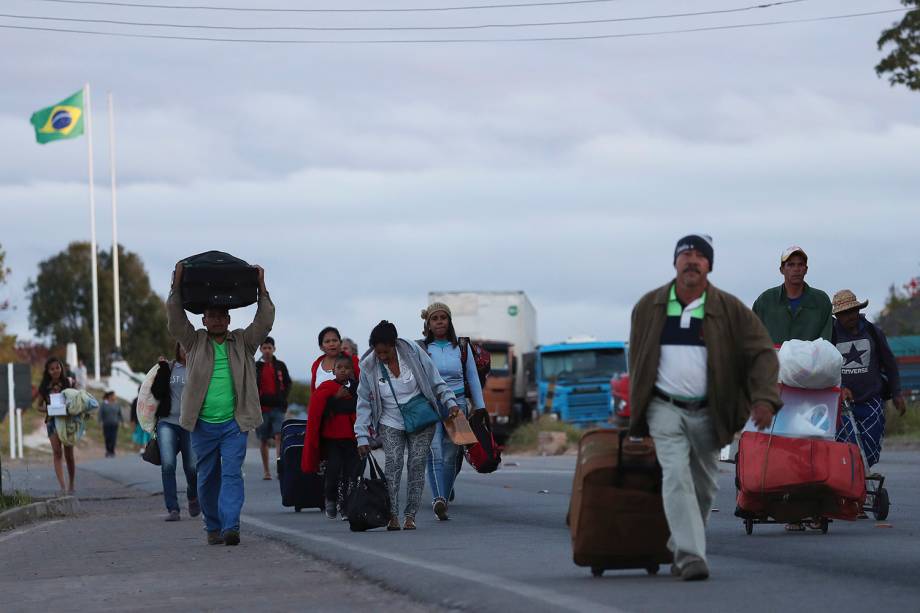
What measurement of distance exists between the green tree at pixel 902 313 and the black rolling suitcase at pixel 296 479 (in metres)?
29.4

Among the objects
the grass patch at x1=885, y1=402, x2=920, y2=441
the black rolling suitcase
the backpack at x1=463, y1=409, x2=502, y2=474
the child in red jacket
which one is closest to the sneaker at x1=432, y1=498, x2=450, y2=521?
the backpack at x1=463, y1=409, x2=502, y2=474

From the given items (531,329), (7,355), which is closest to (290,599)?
(531,329)

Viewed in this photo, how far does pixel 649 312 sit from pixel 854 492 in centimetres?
368

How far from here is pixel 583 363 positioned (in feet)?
144

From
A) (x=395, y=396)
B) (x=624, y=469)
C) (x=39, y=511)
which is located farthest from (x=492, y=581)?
(x=39, y=511)

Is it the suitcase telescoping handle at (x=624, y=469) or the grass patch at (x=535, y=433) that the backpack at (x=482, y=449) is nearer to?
the suitcase telescoping handle at (x=624, y=469)

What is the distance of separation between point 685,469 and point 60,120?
5675cm

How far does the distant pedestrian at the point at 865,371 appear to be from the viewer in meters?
13.9

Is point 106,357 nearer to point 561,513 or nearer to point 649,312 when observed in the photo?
point 561,513

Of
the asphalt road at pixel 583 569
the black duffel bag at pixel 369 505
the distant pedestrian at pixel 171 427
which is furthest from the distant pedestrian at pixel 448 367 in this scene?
the distant pedestrian at pixel 171 427

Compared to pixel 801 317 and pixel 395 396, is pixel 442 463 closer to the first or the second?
pixel 395 396

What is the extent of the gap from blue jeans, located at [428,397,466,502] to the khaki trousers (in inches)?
248

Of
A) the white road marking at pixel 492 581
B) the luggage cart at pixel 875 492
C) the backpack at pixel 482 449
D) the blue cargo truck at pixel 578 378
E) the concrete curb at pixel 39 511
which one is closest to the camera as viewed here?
the white road marking at pixel 492 581

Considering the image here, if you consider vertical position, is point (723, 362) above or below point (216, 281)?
below
